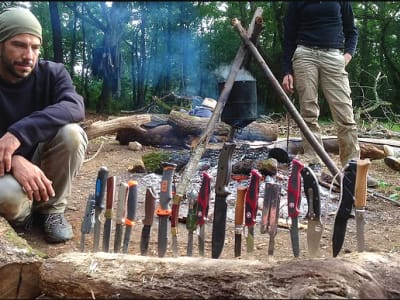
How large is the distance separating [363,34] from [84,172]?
1308cm

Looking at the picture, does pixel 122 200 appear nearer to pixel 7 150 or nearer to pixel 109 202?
pixel 109 202

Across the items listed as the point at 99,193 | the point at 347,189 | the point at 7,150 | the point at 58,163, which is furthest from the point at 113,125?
the point at 347,189

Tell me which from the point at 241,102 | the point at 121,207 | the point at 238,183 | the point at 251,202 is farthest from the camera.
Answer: the point at 241,102

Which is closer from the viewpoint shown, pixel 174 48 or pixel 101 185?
pixel 101 185

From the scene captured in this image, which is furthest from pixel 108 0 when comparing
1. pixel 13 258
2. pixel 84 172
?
pixel 13 258

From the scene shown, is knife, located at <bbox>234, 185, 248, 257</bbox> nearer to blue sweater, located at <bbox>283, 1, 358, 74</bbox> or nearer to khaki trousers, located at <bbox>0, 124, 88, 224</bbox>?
khaki trousers, located at <bbox>0, 124, 88, 224</bbox>

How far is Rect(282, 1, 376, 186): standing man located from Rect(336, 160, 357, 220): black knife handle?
2176 mm

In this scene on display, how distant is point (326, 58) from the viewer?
161 inches

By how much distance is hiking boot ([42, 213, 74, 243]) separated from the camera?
8.95ft

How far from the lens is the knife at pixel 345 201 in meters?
1.94

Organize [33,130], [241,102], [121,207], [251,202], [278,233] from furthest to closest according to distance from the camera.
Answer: [241,102], [278,233], [33,130], [121,207], [251,202]

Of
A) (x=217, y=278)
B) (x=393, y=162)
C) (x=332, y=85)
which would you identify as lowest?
(x=393, y=162)

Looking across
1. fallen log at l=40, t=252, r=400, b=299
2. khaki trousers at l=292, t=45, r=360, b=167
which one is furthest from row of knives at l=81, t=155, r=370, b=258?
khaki trousers at l=292, t=45, r=360, b=167

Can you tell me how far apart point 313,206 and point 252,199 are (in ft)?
0.80
